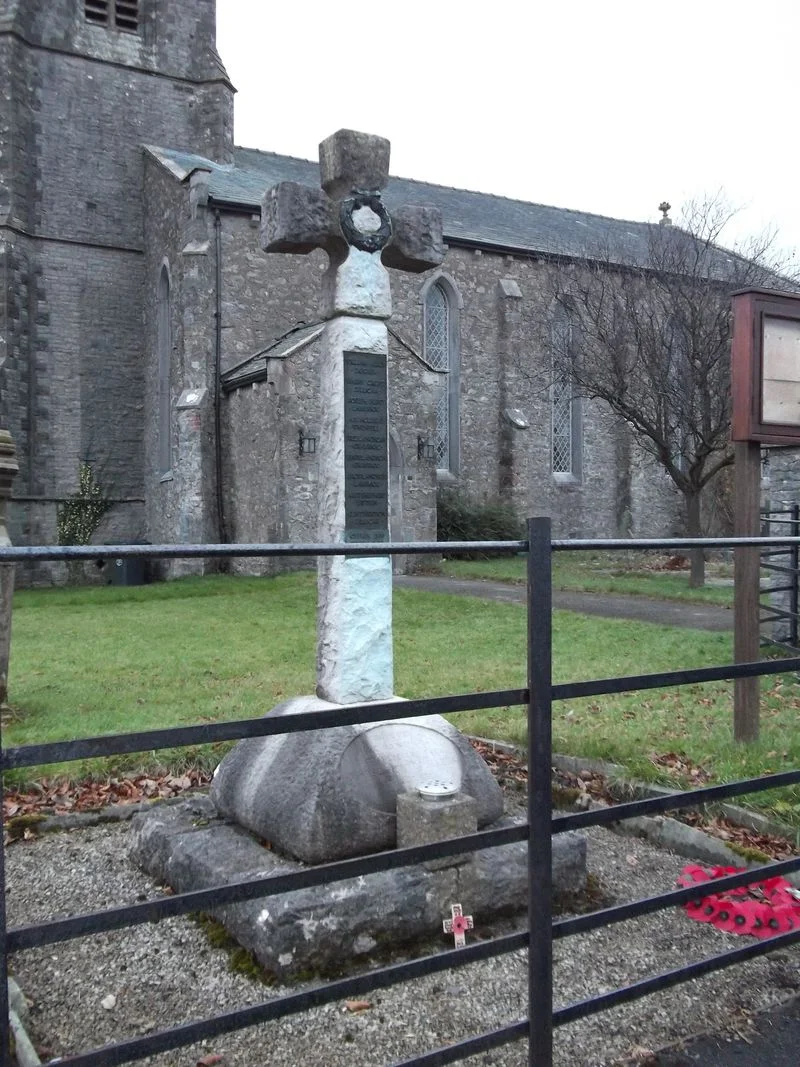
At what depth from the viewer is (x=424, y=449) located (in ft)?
62.2

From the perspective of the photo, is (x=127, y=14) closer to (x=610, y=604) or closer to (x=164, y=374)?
(x=164, y=374)

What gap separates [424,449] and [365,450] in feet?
48.1

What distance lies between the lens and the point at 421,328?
900 inches

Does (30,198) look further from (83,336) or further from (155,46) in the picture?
(155,46)

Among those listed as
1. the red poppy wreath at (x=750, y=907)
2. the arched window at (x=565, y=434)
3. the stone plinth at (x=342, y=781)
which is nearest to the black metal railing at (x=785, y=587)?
the red poppy wreath at (x=750, y=907)

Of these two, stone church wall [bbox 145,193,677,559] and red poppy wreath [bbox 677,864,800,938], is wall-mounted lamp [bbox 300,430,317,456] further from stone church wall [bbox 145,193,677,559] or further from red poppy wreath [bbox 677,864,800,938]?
red poppy wreath [bbox 677,864,800,938]

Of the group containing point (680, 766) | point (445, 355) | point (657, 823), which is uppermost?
point (445, 355)

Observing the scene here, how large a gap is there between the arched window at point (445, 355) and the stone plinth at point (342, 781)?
63.5 feet

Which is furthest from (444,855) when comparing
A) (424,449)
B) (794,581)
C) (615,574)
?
(424,449)

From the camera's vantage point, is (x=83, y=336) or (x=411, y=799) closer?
(x=411, y=799)

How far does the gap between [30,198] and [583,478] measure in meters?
15.5

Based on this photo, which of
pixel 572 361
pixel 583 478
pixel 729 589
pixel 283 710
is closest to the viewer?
pixel 283 710

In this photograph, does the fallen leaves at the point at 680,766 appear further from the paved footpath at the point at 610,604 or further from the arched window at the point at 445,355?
the arched window at the point at 445,355

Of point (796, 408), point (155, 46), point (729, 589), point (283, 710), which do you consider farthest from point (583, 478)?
point (283, 710)
